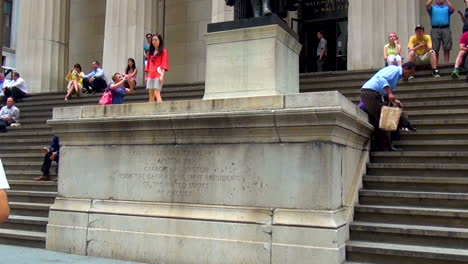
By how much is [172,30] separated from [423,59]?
13.6 m

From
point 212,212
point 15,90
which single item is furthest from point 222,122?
point 15,90

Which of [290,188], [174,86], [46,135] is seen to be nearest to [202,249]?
[290,188]

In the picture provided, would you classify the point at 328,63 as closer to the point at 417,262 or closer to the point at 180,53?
the point at 180,53

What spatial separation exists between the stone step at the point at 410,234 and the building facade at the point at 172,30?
30.4 ft

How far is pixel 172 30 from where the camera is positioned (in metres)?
23.3

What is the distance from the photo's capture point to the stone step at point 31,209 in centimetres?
894

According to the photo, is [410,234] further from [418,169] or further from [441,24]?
[441,24]

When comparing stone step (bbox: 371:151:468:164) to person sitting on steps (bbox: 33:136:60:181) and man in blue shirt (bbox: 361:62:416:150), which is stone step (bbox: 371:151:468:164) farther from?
person sitting on steps (bbox: 33:136:60:181)

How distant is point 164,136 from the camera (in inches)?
280

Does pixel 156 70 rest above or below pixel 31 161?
above

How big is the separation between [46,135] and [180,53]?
419 inches

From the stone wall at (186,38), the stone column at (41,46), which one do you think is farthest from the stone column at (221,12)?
the stone column at (41,46)

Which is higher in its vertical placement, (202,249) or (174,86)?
(174,86)

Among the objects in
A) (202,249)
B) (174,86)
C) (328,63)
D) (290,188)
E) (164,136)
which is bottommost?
(202,249)
